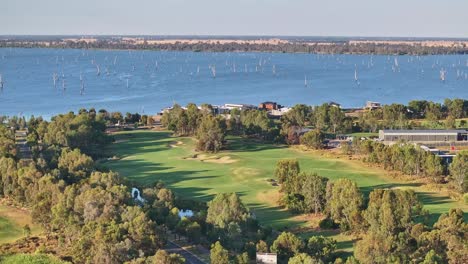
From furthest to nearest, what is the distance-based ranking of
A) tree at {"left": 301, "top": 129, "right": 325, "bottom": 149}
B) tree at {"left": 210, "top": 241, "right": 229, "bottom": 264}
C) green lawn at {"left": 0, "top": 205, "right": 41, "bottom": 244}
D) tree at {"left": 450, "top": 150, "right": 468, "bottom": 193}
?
1. tree at {"left": 301, "top": 129, "right": 325, "bottom": 149}
2. tree at {"left": 450, "top": 150, "right": 468, "bottom": 193}
3. green lawn at {"left": 0, "top": 205, "right": 41, "bottom": 244}
4. tree at {"left": 210, "top": 241, "right": 229, "bottom": 264}

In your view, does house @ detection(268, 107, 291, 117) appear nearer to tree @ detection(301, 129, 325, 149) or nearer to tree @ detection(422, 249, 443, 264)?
tree @ detection(301, 129, 325, 149)

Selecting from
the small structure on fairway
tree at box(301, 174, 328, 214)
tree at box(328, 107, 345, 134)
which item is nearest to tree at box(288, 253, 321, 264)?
the small structure on fairway

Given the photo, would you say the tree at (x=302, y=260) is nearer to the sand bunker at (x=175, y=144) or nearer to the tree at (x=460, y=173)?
the tree at (x=460, y=173)

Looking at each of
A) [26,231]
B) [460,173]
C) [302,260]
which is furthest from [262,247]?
[460,173]

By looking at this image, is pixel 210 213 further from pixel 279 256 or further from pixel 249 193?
pixel 249 193

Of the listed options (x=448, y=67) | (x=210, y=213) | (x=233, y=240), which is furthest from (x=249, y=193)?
(x=448, y=67)

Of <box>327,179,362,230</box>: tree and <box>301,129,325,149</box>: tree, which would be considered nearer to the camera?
<box>327,179,362,230</box>: tree
